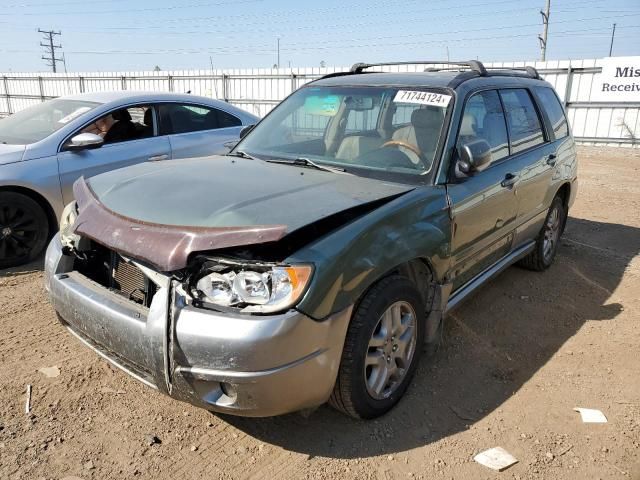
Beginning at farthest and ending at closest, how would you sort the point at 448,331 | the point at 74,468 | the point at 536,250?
the point at 536,250 < the point at 448,331 < the point at 74,468

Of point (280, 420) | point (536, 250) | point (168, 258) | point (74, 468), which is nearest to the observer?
point (168, 258)

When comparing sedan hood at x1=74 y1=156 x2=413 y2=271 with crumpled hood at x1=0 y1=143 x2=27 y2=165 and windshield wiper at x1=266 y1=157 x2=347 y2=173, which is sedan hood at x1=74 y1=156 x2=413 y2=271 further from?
crumpled hood at x1=0 y1=143 x2=27 y2=165

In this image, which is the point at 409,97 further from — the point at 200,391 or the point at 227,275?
the point at 200,391

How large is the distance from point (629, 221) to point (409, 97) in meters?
5.40

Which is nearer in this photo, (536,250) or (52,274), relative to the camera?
(52,274)

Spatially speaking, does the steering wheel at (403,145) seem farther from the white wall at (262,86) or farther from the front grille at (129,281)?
the white wall at (262,86)

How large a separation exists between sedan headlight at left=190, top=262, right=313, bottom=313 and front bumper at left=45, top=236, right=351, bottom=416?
2.3 inches

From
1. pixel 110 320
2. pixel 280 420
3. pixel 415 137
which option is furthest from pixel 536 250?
pixel 110 320

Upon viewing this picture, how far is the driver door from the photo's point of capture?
4988 millimetres

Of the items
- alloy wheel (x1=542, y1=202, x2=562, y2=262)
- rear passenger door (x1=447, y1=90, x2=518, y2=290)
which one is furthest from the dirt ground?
alloy wheel (x1=542, y1=202, x2=562, y2=262)

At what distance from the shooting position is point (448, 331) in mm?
3869

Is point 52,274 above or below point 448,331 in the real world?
above

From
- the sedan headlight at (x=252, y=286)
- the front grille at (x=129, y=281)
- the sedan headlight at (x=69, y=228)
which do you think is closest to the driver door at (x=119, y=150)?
the sedan headlight at (x=69, y=228)

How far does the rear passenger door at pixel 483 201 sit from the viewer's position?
128 inches
